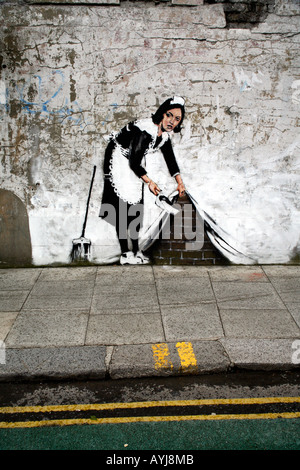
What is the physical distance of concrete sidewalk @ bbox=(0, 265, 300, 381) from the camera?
14.4 feet

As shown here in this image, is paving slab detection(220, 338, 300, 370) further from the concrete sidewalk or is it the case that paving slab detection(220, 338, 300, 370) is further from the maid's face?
the maid's face

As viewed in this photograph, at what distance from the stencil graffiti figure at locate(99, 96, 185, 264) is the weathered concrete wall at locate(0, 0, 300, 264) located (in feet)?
0.44

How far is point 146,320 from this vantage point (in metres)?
5.24

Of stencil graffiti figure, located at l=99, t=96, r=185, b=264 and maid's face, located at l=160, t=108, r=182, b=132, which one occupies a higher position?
maid's face, located at l=160, t=108, r=182, b=132

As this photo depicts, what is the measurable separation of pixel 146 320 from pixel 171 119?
10.3 ft

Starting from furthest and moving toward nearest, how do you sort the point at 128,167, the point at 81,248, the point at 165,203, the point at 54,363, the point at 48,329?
the point at 81,248
the point at 165,203
the point at 128,167
the point at 48,329
the point at 54,363

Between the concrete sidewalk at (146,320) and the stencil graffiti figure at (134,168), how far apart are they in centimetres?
64

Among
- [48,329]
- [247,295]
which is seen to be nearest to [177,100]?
[247,295]

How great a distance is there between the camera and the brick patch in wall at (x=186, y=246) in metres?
6.81

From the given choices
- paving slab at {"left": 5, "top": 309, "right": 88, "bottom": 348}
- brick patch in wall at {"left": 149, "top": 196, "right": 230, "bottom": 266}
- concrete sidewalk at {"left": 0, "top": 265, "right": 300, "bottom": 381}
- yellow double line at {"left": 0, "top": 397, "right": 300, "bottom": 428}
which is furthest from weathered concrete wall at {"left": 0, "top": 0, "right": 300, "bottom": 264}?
yellow double line at {"left": 0, "top": 397, "right": 300, "bottom": 428}

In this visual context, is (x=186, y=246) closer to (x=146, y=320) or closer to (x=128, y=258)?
(x=128, y=258)

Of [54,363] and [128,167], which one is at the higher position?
[128,167]

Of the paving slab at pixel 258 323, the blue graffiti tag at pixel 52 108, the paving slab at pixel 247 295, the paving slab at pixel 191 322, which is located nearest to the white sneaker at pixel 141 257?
the paving slab at pixel 247 295
